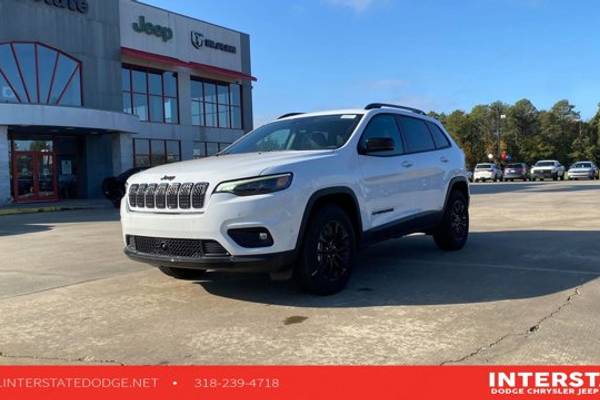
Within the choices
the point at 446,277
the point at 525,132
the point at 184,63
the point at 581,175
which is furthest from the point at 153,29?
the point at 525,132

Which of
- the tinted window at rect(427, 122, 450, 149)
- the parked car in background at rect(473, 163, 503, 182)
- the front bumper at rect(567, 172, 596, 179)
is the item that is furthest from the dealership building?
the front bumper at rect(567, 172, 596, 179)

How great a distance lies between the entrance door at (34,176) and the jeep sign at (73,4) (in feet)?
22.7

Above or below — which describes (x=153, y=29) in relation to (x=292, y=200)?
above

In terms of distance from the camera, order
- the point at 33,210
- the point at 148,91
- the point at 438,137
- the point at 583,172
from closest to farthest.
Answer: the point at 438,137, the point at 33,210, the point at 148,91, the point at 583,172

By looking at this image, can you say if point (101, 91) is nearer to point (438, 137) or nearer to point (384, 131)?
point (438, 137)

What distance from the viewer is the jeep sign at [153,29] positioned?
1259 inches

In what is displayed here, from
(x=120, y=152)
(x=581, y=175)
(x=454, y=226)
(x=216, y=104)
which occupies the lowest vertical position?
(x=454, y=226)

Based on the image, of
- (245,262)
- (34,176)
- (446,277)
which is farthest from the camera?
(34,176)

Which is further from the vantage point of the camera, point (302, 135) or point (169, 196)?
point (302, 135)

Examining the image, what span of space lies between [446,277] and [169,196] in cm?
318

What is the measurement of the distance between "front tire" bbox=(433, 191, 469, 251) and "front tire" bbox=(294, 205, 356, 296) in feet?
8.47

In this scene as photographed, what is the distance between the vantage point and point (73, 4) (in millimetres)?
28500

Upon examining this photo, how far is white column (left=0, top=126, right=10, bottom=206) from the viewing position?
25.0m

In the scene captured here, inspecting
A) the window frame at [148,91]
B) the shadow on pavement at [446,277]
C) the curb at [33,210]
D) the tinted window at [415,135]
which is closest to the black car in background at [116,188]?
the curb at [33,210]
